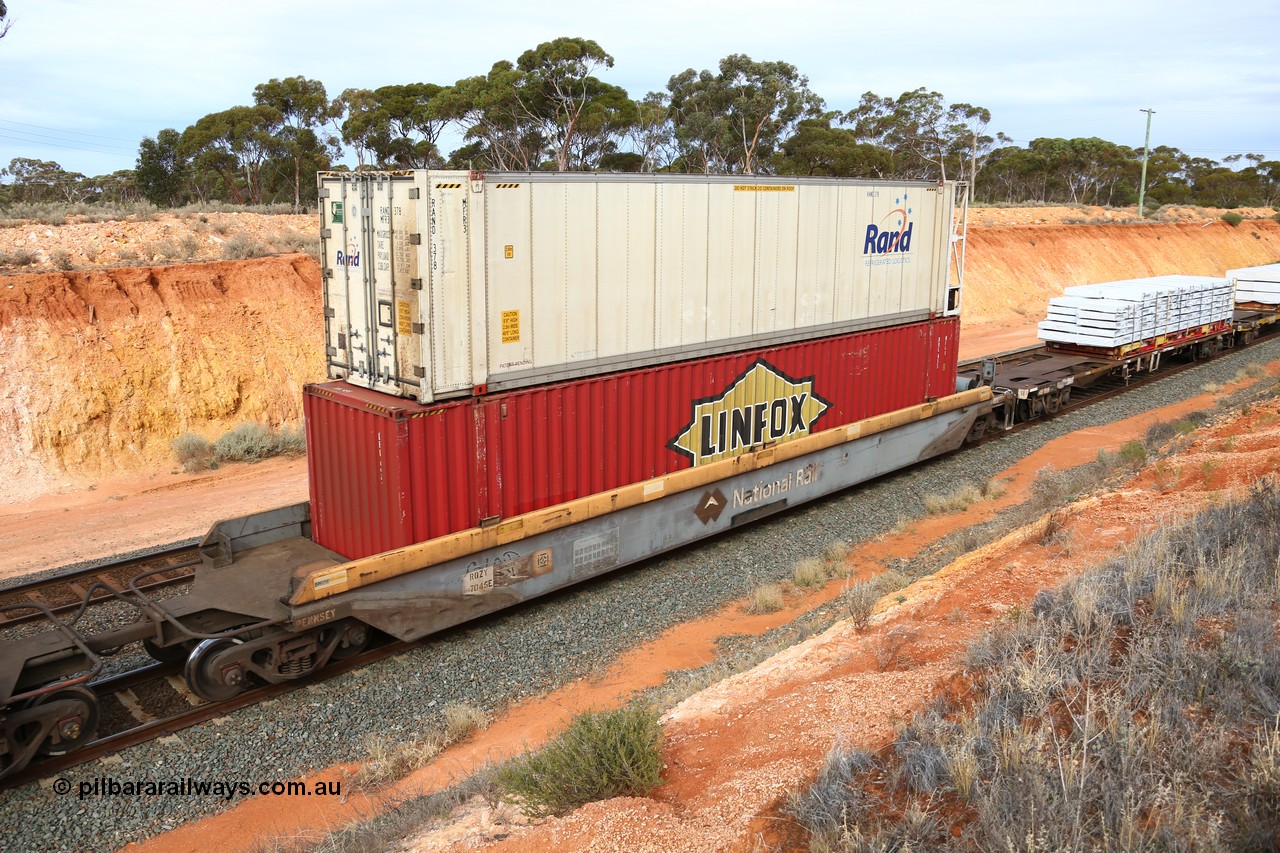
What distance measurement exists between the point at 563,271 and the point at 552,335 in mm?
687

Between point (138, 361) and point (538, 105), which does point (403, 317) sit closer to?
point (138, 361)

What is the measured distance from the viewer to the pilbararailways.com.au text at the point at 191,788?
7.11 m

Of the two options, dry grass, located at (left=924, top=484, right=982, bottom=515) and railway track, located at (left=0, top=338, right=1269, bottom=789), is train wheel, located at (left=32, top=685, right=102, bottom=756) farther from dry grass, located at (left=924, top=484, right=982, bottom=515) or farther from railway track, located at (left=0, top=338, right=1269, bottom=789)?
dry grass, located at (left=924, top=484, right=982, bottom=515)

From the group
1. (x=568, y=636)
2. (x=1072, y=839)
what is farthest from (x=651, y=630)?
(x=1072, y=839)

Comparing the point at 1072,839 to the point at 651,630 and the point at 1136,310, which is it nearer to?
the point at 651,630

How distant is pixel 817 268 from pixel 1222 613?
7689mm

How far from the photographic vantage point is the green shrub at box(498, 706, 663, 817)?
219 inches

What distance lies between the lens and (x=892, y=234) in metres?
14.1

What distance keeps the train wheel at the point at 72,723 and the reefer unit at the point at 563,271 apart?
368cm

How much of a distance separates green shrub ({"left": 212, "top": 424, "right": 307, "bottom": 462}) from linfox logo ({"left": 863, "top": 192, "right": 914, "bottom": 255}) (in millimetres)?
10728

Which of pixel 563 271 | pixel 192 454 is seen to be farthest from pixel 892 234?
pixel 192 454

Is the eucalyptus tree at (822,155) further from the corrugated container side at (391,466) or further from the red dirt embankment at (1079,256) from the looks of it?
the corrugated container side at (391,466)

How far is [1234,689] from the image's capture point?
4973 mm

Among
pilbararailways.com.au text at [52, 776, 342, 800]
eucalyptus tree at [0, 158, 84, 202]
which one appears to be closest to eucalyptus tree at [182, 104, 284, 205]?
eucalyptus tree at [0, 158, 84, 202]
